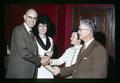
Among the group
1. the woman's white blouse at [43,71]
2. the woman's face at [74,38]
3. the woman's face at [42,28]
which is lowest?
the woman's white blouse at [43,71]

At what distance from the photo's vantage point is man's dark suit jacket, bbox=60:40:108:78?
2.80 metres

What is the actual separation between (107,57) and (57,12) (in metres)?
0.63

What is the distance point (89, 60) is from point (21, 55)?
0.64 meters

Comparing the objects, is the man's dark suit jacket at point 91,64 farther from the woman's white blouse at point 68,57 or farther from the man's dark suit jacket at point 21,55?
the man's dark suit jacket at point 21,55

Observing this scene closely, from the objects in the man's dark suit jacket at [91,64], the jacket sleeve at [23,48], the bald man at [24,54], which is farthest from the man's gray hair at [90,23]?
the jacket sleeve at [23,48]

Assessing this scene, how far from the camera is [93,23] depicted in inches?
110

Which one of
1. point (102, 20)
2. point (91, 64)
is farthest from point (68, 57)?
point (102, 20)

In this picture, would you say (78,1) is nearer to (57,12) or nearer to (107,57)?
(57,12)

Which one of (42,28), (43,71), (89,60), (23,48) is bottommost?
(43,71)

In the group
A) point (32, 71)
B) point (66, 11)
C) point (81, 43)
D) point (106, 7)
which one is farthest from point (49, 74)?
point (106, 7)

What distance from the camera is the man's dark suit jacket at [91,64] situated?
2.80 metres

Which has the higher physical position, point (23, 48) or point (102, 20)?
point (102, 20)

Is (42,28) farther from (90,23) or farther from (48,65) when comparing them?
(90,23)

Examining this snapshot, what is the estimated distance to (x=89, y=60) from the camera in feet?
9.19
